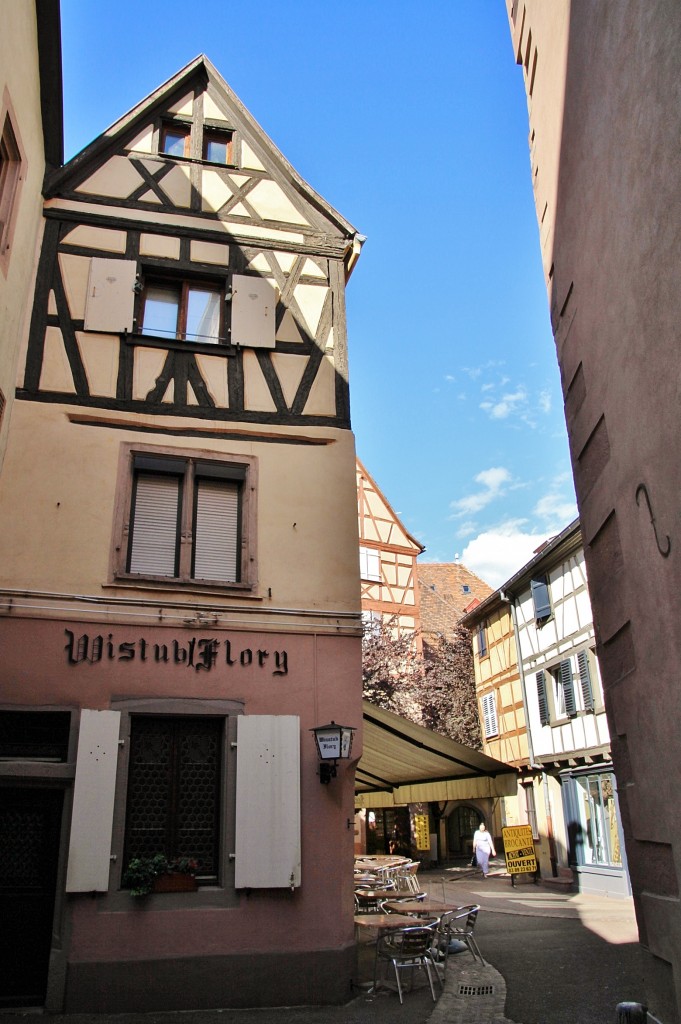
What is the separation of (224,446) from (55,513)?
1836mm

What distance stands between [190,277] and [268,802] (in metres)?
→ 5.79

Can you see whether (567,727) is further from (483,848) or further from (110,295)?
(110,295)

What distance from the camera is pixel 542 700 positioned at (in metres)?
19.4

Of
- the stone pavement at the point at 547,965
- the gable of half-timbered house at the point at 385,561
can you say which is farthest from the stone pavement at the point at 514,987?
the gable of half-timbered house at the point at 385,561

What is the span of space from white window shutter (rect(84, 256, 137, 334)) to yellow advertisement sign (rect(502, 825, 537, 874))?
14.0 metres

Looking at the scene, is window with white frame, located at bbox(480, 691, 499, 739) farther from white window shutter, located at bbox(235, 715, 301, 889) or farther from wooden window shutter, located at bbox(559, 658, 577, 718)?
white window shutter, located at bbox(235, 715, 301, 889)

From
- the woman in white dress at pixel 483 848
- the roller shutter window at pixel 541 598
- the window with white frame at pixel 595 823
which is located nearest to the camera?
the window with white frame at pixel 595 823

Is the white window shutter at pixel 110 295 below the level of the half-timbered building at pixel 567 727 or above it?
above

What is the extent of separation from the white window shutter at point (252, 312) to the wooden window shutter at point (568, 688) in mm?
11831

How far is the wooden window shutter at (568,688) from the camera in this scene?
17531 mm

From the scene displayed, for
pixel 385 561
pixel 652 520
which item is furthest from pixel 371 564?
pixel 652 520

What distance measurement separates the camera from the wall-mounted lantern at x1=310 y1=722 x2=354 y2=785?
7.38 metres

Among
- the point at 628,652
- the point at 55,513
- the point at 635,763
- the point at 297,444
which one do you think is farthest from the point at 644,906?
the point at 55,513

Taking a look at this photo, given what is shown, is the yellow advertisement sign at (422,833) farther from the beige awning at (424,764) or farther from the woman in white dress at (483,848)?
the beige awning at (424,764)
